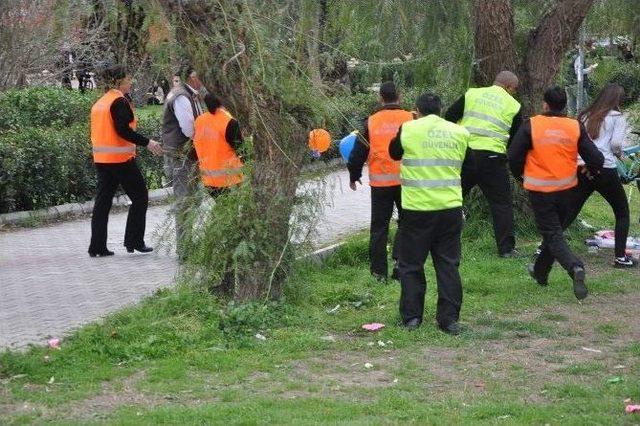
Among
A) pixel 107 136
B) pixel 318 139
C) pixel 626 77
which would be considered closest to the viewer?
pixel 318 139

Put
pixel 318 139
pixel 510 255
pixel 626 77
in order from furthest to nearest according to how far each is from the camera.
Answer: pixel 626 77, pixel 510 255, pixel 318 139

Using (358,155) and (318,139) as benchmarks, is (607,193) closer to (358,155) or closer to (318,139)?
(358,155)

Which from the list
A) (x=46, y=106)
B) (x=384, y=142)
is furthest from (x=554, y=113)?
(x=46, y=106)

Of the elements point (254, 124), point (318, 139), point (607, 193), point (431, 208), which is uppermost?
point (254, 124)

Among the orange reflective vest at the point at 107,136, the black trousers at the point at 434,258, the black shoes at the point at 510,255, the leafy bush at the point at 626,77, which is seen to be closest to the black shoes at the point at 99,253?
the orange reflective vest at the point at 107,136

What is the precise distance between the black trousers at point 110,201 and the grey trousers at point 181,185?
35cm

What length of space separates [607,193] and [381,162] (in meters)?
2.14

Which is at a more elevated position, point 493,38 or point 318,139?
point 493,38

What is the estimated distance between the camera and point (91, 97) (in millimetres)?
17281

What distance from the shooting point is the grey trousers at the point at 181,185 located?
862 cm

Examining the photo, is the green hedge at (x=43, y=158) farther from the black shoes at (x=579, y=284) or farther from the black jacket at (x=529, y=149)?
the black shoes at (x=579, y=284)

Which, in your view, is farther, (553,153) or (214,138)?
(214,138)

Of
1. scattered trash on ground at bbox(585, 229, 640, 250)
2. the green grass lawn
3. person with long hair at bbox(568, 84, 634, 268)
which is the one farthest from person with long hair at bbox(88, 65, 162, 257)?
scattered trash on ground at bbox(585, 229, 640, 250)

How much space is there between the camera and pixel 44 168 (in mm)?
13453
